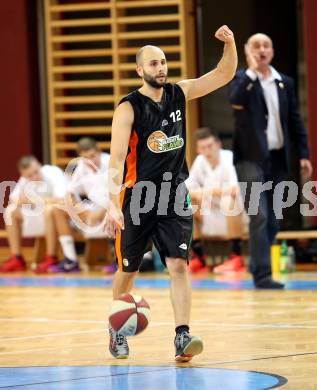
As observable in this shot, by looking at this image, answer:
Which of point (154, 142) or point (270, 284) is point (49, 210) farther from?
point (154, 142)

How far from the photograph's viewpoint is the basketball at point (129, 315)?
20.6 feet

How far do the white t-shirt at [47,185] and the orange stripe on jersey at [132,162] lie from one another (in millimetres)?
6497

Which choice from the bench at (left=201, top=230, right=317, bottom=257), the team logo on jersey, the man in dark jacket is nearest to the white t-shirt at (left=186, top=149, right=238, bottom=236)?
the bench at (left=201, top=230, right=317, bottom=257)

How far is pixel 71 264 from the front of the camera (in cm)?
1298

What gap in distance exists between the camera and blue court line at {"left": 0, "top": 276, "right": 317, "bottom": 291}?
418 inches

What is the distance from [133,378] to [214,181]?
652 centimetres

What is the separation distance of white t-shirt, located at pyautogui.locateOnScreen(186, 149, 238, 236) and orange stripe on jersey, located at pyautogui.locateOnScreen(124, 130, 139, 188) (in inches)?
219

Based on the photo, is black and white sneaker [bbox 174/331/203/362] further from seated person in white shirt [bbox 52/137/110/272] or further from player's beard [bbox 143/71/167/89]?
seated person in white shirt [bbox 52/137/110/272]

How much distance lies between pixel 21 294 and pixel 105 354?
413cm

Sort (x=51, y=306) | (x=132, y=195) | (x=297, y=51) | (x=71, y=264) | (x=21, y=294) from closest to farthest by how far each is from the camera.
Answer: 1. (x=132, y=195)
2. (x=51, y=306)
3. (x=21, y=294)
4. (x=71, y=264)
5. (x=297, y=51)

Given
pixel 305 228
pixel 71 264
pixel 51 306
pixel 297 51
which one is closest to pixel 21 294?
pixel 51 306

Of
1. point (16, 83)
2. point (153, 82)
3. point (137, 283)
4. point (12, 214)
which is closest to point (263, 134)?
point (137, 283)

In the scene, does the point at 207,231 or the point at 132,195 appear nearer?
the point at 132,195

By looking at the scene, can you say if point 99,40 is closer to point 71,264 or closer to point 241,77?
point 71,264
